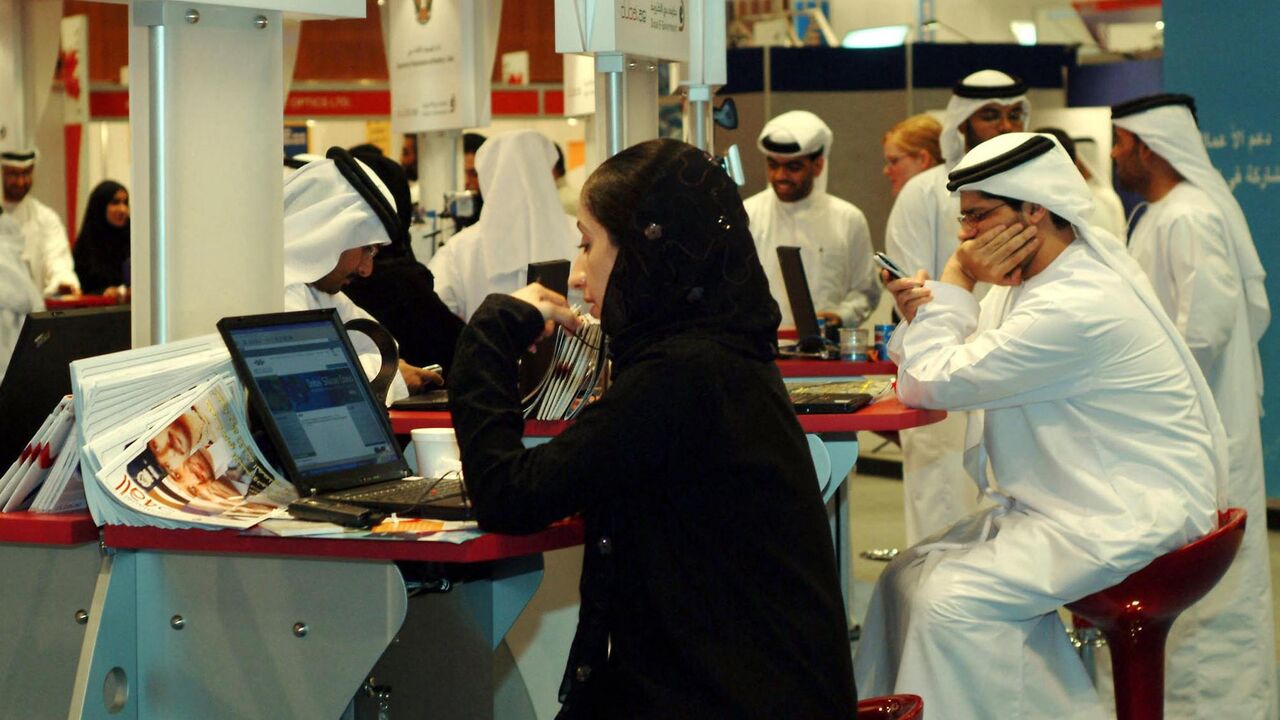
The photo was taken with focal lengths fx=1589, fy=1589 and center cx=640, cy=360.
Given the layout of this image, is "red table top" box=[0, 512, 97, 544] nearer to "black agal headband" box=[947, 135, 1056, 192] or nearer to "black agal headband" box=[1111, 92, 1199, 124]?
"black agal headband" box=[947, 135, 1056, 192]

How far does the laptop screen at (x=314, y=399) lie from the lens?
8.30 feet

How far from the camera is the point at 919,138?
21.7 feet

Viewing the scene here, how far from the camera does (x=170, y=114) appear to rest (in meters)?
2.77

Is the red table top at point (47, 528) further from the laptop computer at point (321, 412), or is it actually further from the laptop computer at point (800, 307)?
the laptop computer at point (800, 307)

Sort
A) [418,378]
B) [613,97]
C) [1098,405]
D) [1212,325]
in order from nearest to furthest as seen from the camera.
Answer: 1. [1098,405]
2. [418,378]
3. [613,97]
4. [1212,325]

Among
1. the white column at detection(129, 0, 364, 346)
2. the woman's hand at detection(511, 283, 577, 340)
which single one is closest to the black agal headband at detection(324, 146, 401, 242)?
the white column at detection(129, 0, 364, 346)

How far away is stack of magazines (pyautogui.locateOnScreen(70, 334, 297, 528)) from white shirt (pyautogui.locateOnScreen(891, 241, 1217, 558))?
55.7 inches

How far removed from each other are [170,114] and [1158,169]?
3.09 meters

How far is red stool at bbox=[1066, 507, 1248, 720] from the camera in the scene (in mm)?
2988

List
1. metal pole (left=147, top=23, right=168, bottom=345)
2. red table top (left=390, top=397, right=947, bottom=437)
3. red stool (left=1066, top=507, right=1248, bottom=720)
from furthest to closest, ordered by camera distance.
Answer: red table top (left=390, top=397, right=947, bottom=437), red stool (left=1066, top=507, right=1248, bottom=720), metal pole (left=147, top=23, right=168, bottom=345)

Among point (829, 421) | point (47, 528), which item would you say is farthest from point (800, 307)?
point (47, 528)

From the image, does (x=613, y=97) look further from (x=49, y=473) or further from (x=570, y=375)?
(x=49, y=473)

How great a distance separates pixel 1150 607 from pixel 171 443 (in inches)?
71.3

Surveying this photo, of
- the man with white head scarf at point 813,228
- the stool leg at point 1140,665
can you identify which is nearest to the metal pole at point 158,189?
the stool leg at point 1140,665
